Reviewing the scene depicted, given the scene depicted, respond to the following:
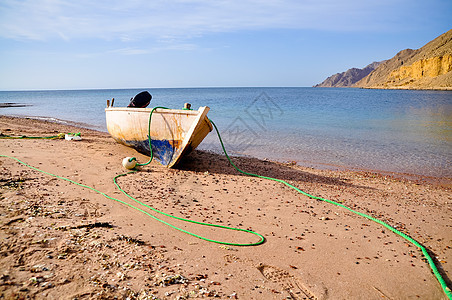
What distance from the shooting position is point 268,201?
17.0ft

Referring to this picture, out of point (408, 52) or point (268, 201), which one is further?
point (408, 52)

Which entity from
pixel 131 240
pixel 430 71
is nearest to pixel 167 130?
pixel 131 240

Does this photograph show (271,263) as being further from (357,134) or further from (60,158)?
(357,134)

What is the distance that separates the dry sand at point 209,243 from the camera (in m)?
2.65

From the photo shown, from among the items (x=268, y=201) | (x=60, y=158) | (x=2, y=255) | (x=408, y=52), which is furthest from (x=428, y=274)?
(x=408, y=52)

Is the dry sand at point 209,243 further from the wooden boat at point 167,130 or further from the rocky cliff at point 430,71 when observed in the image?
the rocky cliff at point 430,71

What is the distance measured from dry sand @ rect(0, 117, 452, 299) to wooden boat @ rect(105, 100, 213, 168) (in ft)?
2.40

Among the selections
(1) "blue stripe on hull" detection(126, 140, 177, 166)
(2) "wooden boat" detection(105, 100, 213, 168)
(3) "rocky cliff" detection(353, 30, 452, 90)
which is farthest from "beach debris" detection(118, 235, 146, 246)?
(3) "rocky cliff" detection(353, 30, 452, 90)

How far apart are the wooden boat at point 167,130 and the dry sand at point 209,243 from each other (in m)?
0.73

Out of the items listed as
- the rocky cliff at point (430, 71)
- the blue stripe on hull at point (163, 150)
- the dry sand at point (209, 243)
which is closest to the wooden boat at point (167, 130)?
the blue stripe on hull at point (163, 150)

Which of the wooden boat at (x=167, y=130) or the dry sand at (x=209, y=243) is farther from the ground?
the wooden boat at (x=167, y=130)

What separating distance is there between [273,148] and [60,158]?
754 centimetres

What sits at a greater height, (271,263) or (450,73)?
(450,73)

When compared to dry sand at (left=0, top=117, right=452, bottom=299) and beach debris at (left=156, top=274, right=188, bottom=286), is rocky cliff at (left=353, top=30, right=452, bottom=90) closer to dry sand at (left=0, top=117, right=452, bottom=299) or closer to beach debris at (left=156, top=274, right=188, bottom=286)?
dry sand at (left=0, top=117, right=452, bottom=299)
